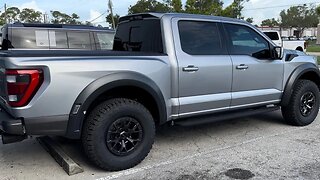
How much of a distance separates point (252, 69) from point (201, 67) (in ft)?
3.33

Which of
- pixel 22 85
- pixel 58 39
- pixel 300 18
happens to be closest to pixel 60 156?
pixel 22 85

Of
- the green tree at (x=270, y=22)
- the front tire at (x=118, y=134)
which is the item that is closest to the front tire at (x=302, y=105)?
the front tire at (x=118, y=134)

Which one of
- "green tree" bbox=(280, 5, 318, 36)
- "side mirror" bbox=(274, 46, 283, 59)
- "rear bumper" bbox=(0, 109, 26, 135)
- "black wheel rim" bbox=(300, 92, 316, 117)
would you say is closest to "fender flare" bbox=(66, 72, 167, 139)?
"rear bumper" bbox=(0, 109, 26, 135)

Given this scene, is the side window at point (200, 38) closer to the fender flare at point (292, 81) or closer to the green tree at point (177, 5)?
the fender flare at point (292, 81)

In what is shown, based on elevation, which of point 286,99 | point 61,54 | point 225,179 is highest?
point 61,54

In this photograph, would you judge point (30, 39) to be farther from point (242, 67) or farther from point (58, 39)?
point (242, 67)

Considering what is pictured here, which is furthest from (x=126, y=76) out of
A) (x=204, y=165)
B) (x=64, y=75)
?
(x=204, y=165)

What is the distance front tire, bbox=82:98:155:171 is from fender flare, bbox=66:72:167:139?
0.52 feet

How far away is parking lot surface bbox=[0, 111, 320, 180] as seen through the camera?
162 inches

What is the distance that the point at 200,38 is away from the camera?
4.93m

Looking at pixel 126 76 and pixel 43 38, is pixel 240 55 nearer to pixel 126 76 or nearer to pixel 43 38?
pixel 126 76

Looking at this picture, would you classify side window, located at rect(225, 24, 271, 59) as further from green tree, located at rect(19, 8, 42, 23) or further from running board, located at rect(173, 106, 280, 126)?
green tree, located at rect(19, 8, 42, 23)

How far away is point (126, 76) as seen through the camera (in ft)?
13.3

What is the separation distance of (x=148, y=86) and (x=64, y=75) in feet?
3.35
